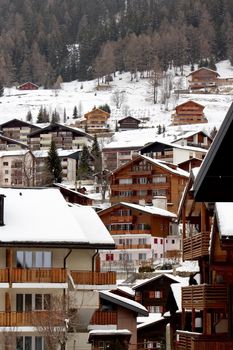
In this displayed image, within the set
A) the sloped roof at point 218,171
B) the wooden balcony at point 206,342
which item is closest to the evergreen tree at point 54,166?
the wooden balcony at point 206,342

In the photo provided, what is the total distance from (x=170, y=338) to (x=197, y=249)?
11.9 metres

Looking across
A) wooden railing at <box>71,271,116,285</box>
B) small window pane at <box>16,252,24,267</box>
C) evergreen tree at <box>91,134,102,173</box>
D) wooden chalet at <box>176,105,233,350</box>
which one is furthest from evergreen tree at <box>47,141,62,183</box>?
wooden chalet at <box>176,105,233,350</box>

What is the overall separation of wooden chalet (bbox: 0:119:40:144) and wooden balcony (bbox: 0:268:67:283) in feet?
448

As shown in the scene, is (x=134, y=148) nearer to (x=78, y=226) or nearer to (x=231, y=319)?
(x=78, y=226)

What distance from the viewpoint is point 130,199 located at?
321ft

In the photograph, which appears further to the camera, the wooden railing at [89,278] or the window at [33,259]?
Answer: the wooden railing at [89,278]

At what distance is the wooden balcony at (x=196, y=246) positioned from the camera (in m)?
24.9

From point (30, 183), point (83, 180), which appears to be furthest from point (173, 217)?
point (83, 180)

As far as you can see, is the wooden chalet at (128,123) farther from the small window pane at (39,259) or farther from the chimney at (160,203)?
the small window pane at (39,259)

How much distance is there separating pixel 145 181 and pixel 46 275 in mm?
67617

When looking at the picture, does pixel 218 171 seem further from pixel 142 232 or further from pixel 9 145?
pixel 9 145

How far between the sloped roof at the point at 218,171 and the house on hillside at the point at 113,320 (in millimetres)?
24687

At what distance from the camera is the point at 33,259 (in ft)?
107

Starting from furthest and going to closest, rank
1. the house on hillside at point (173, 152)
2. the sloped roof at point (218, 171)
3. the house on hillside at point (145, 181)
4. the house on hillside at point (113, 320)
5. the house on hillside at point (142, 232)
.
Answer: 1. the house on hillside at point (173, 152)
2. the house on hillside at point (145, 181)
3. the house on hillside at point (142, 232)
4. the house on hillside at point (113, 320)
5. the sloped roof at point (218, 171)
